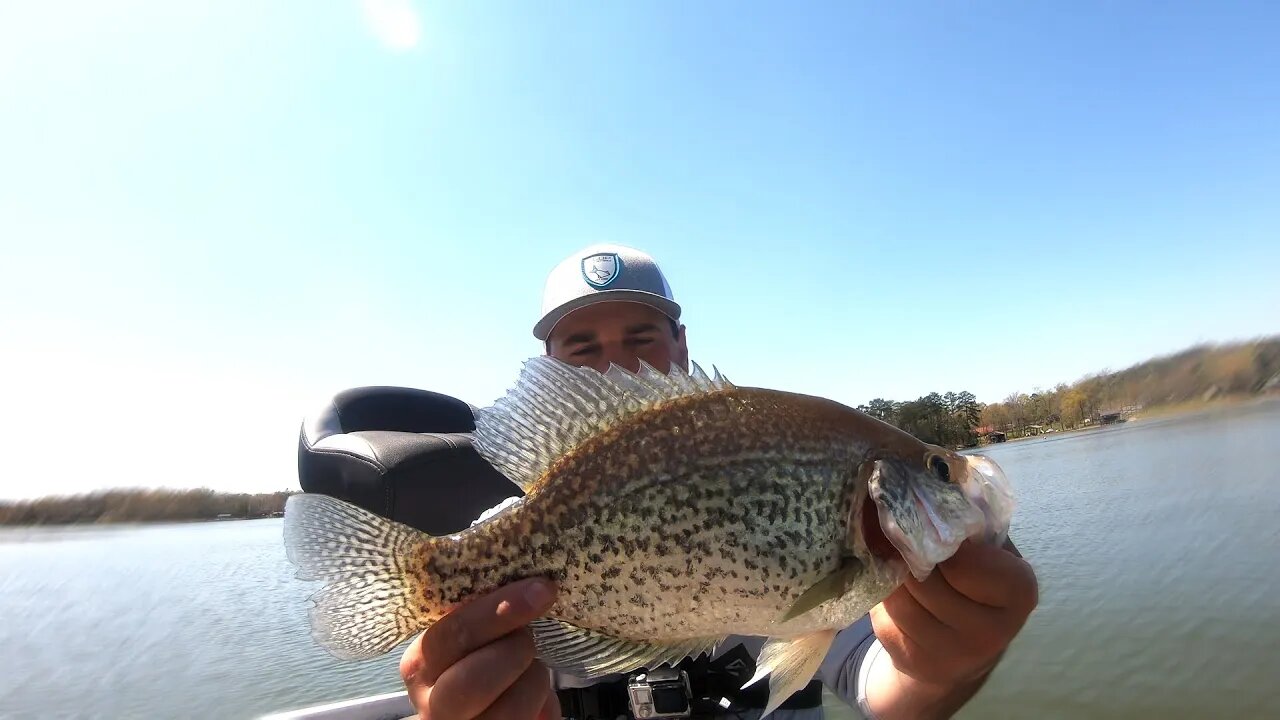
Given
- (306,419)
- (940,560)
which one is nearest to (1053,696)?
(940,560)

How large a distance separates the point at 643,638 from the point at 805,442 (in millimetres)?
815

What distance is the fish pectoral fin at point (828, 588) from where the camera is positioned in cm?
192

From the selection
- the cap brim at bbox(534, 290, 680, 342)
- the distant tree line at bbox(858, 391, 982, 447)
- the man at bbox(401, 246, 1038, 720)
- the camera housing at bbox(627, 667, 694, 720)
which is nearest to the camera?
the man at bbox(401, 246, 1038, 720)

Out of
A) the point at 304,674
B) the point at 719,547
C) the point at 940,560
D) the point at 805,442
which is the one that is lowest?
the point at 304,674

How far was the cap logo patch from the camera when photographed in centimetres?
421

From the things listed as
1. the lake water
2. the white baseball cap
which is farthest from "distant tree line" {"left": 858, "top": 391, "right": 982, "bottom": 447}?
the white baseball cap

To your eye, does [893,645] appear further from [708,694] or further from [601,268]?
[601,268]

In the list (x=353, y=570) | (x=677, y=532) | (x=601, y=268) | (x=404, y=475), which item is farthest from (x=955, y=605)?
(x=601, y=268)

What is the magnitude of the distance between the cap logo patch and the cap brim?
129 millimetres

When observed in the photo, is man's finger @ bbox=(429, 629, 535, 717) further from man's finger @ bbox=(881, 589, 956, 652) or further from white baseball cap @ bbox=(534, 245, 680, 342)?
white baseball cap @ bbox=(534, 245, 680, 342)

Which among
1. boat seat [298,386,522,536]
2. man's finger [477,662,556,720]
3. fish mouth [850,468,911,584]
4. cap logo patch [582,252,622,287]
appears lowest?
→ man's finger [477,662,556,720]

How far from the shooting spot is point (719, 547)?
1.97m

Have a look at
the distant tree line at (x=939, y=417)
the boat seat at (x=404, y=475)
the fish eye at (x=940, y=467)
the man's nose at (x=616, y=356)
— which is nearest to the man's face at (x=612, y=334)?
the man's nose at (x=616, y=356)

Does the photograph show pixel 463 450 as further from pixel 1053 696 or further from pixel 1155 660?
pixel 1155 660
